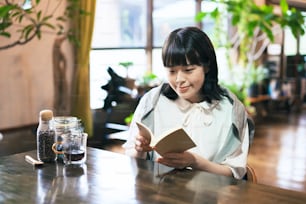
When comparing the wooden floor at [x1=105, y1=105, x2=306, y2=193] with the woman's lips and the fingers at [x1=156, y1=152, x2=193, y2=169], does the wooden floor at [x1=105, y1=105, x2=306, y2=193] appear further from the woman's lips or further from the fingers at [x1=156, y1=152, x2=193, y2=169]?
the fingers at [x1=156, y1=152, x2=193, y2=169]

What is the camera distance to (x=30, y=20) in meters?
3.28

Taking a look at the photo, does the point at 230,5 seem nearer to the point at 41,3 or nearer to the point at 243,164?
the point at 41,3

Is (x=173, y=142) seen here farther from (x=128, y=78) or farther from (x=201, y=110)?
(x=128, y=78)

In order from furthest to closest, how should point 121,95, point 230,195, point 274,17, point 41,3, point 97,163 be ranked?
point 121,95 < point 41,3 < point 274,17 < point 97,163 < point 230,195

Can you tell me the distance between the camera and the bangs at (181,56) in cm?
152

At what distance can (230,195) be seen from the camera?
3.37ft

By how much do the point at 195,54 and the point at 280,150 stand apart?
2913 millimetres

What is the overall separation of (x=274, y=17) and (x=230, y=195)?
8.17 ft

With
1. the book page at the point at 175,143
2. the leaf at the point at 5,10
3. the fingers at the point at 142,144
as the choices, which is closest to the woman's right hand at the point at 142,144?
the fingers at the point at 142,144

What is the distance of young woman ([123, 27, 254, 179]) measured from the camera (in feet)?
5.01

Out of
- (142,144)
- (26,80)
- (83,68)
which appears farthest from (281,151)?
(142,144)

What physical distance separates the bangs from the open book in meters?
0.34

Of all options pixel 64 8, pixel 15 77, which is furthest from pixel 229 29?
pixel 15 77

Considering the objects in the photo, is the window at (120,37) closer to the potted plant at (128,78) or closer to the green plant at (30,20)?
the potted plant at (128,78)
